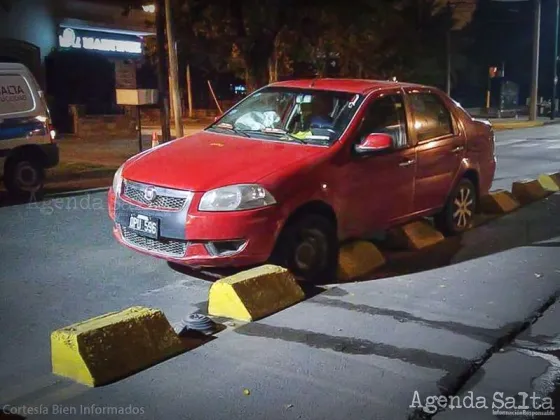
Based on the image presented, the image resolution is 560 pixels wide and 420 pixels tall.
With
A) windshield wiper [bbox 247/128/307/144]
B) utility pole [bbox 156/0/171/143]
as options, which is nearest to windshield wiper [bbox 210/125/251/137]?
windshield wiper [bbox 247/128/307/144]

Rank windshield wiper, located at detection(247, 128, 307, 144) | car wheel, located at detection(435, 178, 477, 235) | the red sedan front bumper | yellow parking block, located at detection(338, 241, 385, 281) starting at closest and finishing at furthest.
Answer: the red sedan front bumper, windshield wiper, located at detection(247, 128, 307, 144), yellow parking block, located at detection(338, 241, 385, 281), car wheel, located at detection(435, 178, 477, 235)

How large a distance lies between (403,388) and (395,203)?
325 centimetres

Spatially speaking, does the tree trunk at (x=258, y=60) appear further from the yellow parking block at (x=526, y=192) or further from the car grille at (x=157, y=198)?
the car grille at (x=157, y=198)

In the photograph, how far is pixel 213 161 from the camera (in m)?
6.45

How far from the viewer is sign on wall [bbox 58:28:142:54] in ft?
85.2

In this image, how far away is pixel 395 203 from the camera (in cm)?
750

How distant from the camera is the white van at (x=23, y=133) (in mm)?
11383

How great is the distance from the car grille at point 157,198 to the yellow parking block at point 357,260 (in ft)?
5.74

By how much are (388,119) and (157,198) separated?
8.48 ft

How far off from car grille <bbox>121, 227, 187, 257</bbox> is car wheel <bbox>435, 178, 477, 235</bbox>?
362 cm

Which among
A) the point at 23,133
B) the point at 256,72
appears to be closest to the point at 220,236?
the point at 23,133

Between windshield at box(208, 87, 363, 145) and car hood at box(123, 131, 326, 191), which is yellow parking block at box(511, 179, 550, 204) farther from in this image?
car hood at box(123, 131, 326, 191)

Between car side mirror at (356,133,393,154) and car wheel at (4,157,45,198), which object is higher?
car side mirror at (356,133,393,154)

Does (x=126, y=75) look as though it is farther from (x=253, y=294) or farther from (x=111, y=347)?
(x=111, y=347)
